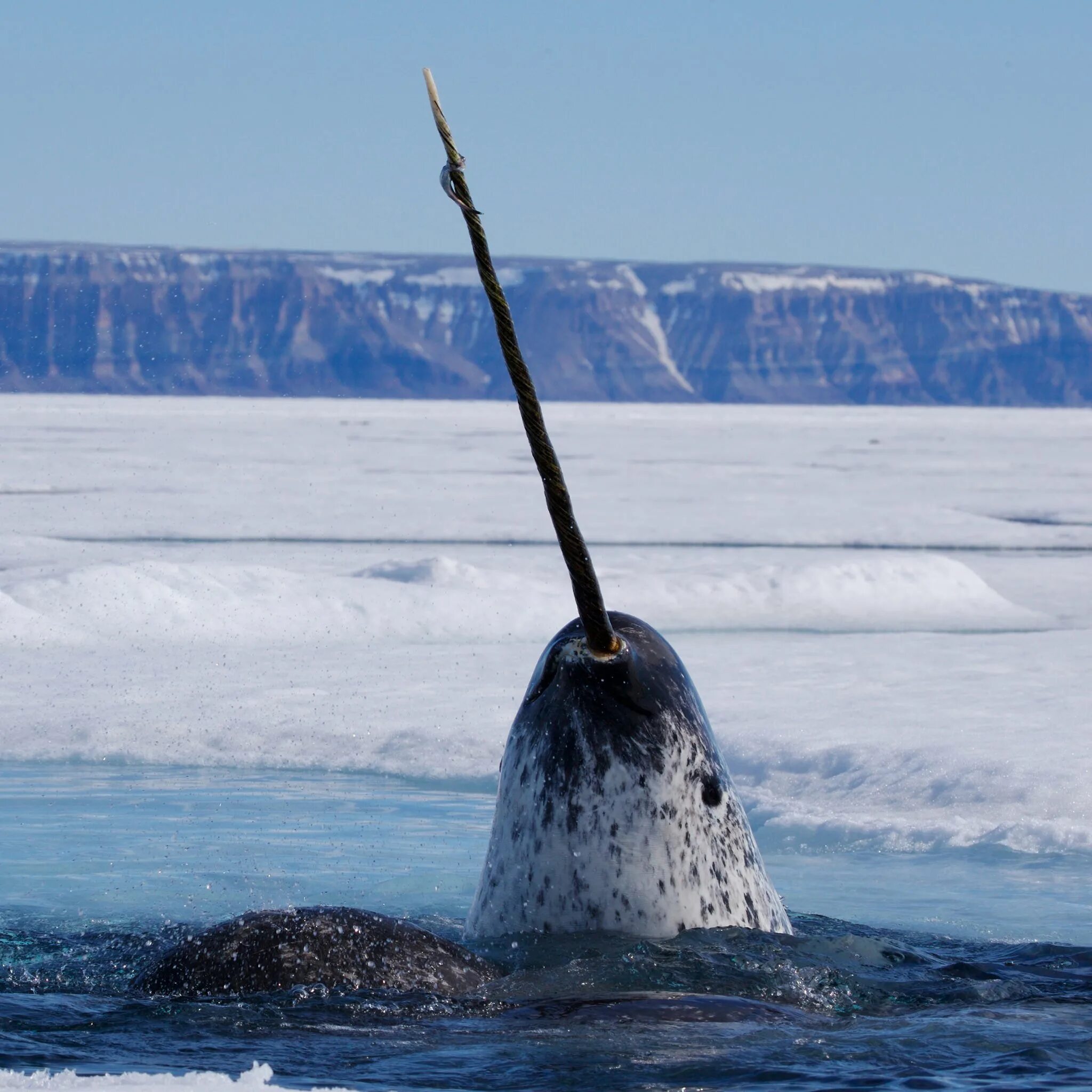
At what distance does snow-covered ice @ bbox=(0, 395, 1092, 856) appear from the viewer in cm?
738

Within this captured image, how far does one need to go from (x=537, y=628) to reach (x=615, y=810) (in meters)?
Answer: 8.19

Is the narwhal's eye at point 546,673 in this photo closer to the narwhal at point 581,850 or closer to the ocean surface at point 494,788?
the narwhal at point 581,850

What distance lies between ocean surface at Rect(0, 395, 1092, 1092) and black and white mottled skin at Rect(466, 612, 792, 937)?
0.08 meters

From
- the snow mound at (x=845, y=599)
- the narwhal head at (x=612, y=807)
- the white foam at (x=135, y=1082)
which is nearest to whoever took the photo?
the white foam at (x=135, y=1082)

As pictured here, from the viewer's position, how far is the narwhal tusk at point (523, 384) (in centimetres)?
319

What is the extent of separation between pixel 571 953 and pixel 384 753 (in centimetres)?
406

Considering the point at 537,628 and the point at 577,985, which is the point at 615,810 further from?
the point at 537,628

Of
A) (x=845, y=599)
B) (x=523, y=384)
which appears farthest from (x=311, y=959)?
(x=845, y=599)

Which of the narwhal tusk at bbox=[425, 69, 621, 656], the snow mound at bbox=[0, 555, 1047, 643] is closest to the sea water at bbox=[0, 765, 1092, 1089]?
the narwhal tusk at bbox=[425, 69, 621, 656]

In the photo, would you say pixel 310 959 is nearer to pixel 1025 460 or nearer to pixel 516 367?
pixel 516 367

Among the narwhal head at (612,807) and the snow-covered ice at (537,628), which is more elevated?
the snow-covered ice at (537,628)

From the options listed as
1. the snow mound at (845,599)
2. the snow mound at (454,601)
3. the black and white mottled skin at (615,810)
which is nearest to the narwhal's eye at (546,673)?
the black and white mottled skin at (615,810)

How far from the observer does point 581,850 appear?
384 cm

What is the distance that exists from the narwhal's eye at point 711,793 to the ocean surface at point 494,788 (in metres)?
0.28
